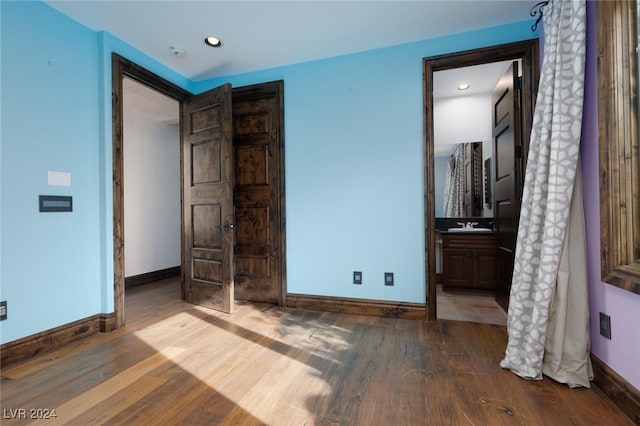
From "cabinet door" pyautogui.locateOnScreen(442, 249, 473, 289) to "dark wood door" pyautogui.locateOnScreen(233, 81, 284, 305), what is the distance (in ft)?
6.88

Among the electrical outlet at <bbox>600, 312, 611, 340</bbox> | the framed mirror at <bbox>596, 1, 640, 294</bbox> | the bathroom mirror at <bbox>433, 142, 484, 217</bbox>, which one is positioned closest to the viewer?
the framed mirror at <bbox>596, 1, 640, 294</bbox>

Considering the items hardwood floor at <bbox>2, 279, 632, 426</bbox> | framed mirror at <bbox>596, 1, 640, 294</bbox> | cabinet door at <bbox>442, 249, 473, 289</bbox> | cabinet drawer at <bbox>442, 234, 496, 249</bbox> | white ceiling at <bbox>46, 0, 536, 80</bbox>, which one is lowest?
hardwood floor at <bbox>2, 279, 632, 426</bbox>

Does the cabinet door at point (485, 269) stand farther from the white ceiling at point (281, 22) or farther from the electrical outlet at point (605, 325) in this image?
the white ceiling at point (281, 22)

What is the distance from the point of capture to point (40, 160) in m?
2.16

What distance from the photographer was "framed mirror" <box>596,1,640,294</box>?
1.49 meters

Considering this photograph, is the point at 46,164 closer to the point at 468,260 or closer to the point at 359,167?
the point at 359,167

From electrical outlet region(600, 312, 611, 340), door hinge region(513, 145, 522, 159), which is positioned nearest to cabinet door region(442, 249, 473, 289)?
door hinge region(513, 145, 522, 159)

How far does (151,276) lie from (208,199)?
2.20 meters

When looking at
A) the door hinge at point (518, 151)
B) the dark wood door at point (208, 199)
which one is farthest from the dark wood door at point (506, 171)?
the dark wood door at point (208, 199)

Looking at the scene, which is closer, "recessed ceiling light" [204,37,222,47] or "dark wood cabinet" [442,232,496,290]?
"recessed ceiling light" [204,37,222,47]

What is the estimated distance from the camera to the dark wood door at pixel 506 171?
2658 mm

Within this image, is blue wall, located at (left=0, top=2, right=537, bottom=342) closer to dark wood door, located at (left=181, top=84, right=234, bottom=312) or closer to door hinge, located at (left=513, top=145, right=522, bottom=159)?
dark wood door, located at (left=181, top=84, right=234, bottom=312)

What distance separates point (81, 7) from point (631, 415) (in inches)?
165

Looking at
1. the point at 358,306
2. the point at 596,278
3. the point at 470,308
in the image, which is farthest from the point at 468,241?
the point at 596,278
